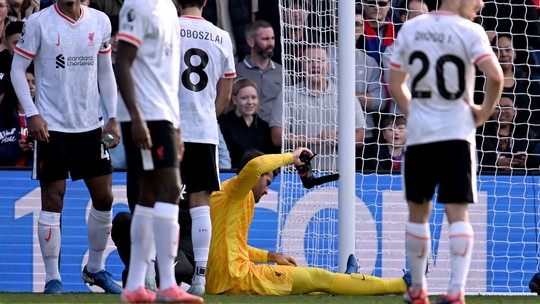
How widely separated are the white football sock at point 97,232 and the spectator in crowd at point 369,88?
3096 millimetres

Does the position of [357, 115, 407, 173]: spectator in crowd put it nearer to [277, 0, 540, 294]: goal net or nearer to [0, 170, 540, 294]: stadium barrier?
[277, 0, 540, 294]: goal net

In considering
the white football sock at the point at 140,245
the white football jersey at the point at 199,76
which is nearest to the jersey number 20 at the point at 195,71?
the white football jersey at the point at 199,76

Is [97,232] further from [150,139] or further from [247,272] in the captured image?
[150,139]

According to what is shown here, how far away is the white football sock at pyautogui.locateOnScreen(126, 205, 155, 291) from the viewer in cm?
600

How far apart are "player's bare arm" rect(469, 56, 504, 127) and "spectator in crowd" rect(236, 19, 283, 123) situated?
5144 millimetres

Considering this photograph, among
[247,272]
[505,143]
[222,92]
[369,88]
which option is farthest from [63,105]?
[505,143]

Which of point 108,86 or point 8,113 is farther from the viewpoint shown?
point 8,113

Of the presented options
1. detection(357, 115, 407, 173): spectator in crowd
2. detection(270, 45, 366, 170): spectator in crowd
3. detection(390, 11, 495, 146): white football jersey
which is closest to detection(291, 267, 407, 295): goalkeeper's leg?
detection(270, 45, 366, 170): spectator in crowd

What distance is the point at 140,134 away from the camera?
5.87 metres

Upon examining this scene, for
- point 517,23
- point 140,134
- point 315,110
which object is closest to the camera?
point 140,134

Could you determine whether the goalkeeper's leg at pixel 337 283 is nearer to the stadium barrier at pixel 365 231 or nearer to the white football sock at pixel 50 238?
the stadium barrier at pixel 365 231

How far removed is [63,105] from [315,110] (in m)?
2.78

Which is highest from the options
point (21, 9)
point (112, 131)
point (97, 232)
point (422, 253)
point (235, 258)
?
point (21, 9)

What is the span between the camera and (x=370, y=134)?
1066cm
